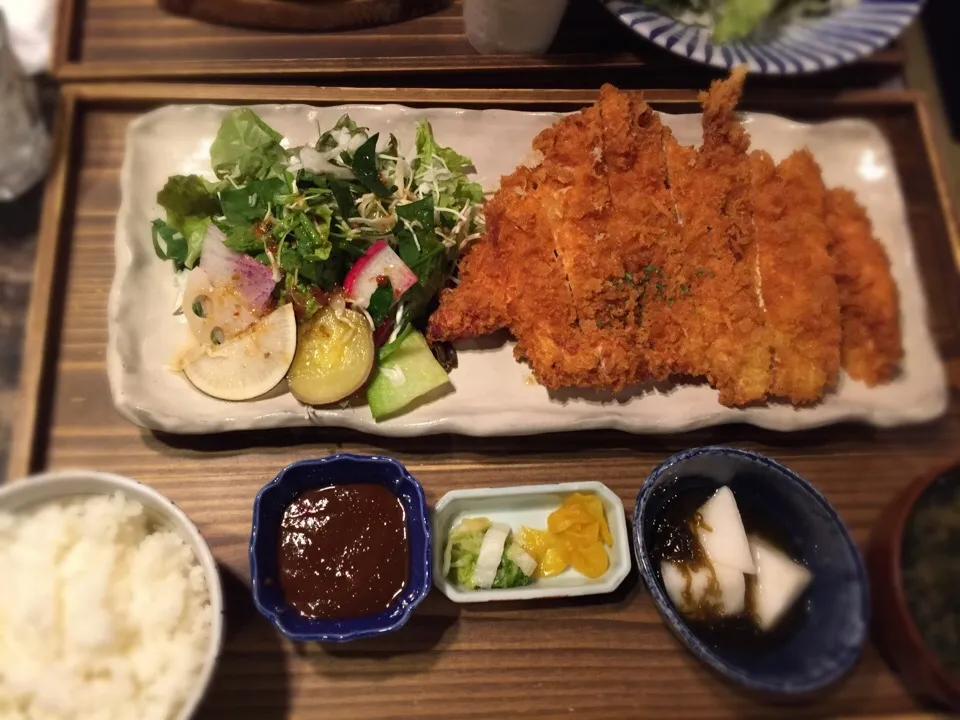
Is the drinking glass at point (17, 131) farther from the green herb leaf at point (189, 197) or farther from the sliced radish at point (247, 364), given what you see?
the sliced radish at point (247, 364)

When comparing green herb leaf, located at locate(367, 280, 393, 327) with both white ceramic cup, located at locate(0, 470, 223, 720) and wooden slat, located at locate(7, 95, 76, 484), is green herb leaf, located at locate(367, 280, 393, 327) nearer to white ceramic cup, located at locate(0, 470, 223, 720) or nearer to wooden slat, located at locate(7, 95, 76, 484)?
white ceramic cup, located at locate(0, 470, 223, 720)

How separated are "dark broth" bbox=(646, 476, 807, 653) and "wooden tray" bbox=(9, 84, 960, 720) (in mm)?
137

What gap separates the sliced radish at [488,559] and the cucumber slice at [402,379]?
46 centimetres

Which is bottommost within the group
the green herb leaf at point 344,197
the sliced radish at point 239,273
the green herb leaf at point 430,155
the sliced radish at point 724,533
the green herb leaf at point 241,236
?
the sliced radish at point 724,533

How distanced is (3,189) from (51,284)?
0.40 metres

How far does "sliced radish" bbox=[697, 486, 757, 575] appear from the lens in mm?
1734

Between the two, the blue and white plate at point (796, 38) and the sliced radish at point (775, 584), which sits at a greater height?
the blue and white plate at point (796, 38)

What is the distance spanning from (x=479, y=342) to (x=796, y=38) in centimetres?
158

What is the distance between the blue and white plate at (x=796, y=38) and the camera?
2.21 metres

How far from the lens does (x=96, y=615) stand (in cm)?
136

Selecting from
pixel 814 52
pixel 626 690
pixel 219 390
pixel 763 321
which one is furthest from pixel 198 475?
pixel 814 52

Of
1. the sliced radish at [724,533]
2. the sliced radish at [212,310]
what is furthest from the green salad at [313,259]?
the sliced radish at [724,533]

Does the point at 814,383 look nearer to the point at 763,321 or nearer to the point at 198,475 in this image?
the point at 763,321

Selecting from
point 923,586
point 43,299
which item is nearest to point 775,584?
point 923,586
